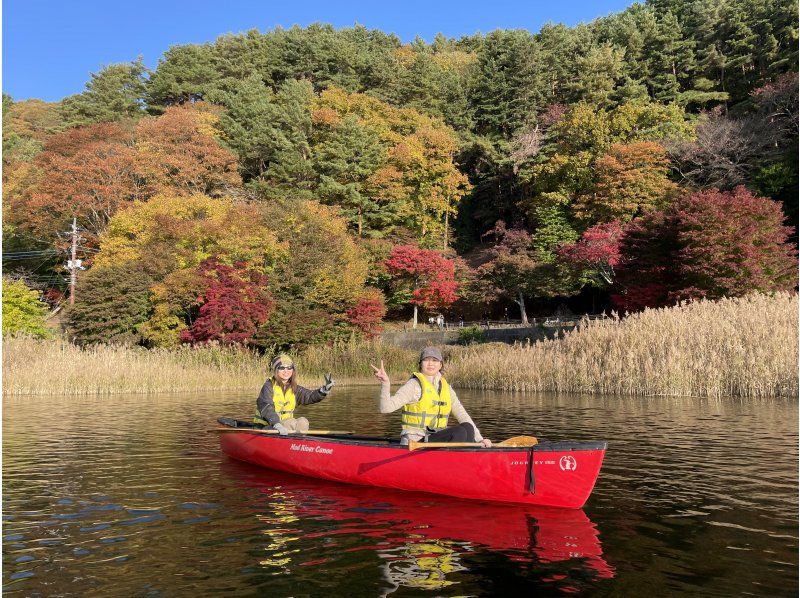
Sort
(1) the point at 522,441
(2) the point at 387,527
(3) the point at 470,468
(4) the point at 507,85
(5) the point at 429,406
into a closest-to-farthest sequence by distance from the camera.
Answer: (2) the point at 387,527
(1) the point at 522,441
(3) the point at 470,468
(5) the point at 429,406
(4) the point at 507,85

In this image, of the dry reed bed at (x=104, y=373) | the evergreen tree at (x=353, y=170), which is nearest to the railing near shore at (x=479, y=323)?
the evergreen tree at (x=353, y=170)

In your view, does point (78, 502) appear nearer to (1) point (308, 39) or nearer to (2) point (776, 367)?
(2) point (776, 367)

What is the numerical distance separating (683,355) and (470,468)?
11.0 meters

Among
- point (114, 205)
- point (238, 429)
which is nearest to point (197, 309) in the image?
point (114, 205)

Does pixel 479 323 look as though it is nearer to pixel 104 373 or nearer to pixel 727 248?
pixel 727 248

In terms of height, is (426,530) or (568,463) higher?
(568,463)

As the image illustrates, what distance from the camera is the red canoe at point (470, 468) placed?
22.6 feet

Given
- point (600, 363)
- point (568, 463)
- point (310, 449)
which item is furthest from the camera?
point (600, 363)

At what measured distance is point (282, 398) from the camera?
10.1 m

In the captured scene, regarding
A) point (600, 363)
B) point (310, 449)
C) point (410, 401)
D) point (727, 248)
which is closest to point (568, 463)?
point (410, 401)

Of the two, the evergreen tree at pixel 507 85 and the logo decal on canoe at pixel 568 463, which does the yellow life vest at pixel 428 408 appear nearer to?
the logo decal on canoe at pixel 568 463

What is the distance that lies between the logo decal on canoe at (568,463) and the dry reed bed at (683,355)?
33.8ft

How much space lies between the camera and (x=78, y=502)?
7.72 metres

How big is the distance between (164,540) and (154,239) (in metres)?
29.8
